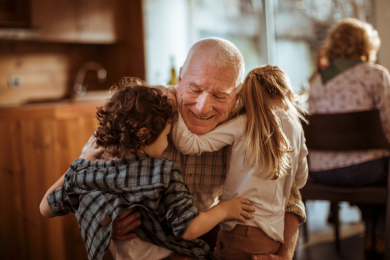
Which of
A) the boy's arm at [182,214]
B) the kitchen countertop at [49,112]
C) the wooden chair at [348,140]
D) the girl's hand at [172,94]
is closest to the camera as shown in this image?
the boy's arm at [182,214]

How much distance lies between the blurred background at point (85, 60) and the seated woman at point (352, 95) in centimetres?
67

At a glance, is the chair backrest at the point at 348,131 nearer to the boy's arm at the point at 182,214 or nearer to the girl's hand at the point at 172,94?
the girl's hand at the point at 172,94

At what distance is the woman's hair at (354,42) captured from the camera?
7.68 ft

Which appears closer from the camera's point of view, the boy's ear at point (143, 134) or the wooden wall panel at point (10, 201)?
the boy's ear at point (143, 134)

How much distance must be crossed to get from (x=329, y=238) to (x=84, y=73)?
3.17 meters

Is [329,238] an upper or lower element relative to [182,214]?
lower

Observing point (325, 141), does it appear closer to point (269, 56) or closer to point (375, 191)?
point (375, 191)

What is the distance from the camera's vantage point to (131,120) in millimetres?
984

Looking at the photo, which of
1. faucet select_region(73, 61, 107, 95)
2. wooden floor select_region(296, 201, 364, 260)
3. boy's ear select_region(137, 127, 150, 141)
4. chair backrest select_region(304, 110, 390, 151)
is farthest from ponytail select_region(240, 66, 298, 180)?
faucet select_region(73, 61, 107, 95)

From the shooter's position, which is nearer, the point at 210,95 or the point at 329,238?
the point at 210,95

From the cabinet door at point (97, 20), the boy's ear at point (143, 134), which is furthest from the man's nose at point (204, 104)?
the cabinet door at point (97, 20)

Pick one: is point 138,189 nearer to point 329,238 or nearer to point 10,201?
point 10,201

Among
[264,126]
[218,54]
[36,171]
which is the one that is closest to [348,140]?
[264,126]

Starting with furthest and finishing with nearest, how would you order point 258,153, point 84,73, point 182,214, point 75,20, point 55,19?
point 84,73
point 75,20
point 55,19
point 258,153
point 182,214
